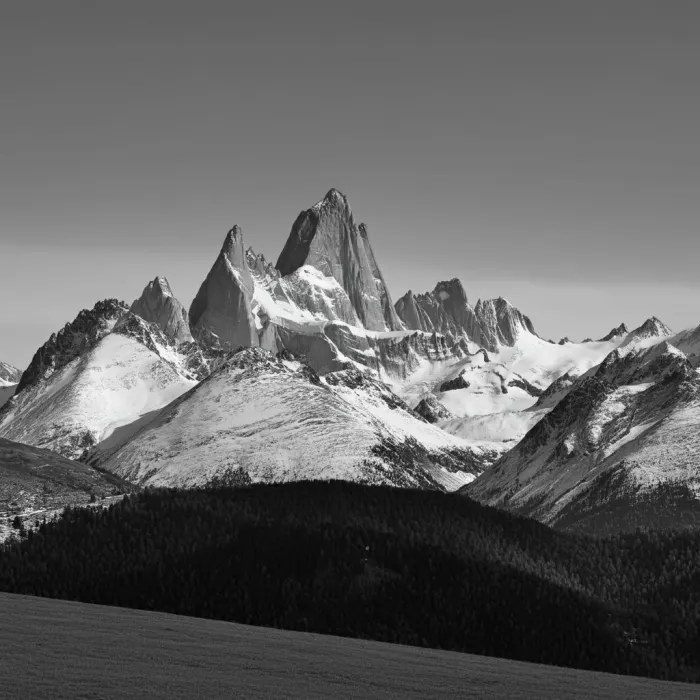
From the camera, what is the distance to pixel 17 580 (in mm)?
187000

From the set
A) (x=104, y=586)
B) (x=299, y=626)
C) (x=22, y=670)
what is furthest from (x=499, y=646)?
(x=22, y=670)

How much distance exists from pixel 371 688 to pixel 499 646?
93875mm

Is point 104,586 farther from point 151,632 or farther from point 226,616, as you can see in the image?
point 151,632

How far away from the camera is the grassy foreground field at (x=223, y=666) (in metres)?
90.0

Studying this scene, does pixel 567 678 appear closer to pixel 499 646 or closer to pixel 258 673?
pixel 258 673

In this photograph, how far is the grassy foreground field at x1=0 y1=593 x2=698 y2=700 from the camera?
90.0 meters

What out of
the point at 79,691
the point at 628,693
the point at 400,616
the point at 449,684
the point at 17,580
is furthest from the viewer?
the point at 400,616

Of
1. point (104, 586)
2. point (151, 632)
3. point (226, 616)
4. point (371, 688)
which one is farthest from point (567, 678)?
point (104, 586)

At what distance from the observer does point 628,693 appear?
120688mm

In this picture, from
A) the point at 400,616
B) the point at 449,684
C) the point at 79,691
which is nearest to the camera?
the point at 79,691

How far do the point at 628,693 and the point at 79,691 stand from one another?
59.2 m

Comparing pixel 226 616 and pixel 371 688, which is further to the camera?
pixel 226 616

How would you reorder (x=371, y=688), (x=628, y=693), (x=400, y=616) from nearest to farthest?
(x=371, y=688) < (x=628, y=693) < (x=400, y=616)

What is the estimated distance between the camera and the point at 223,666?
341ft
